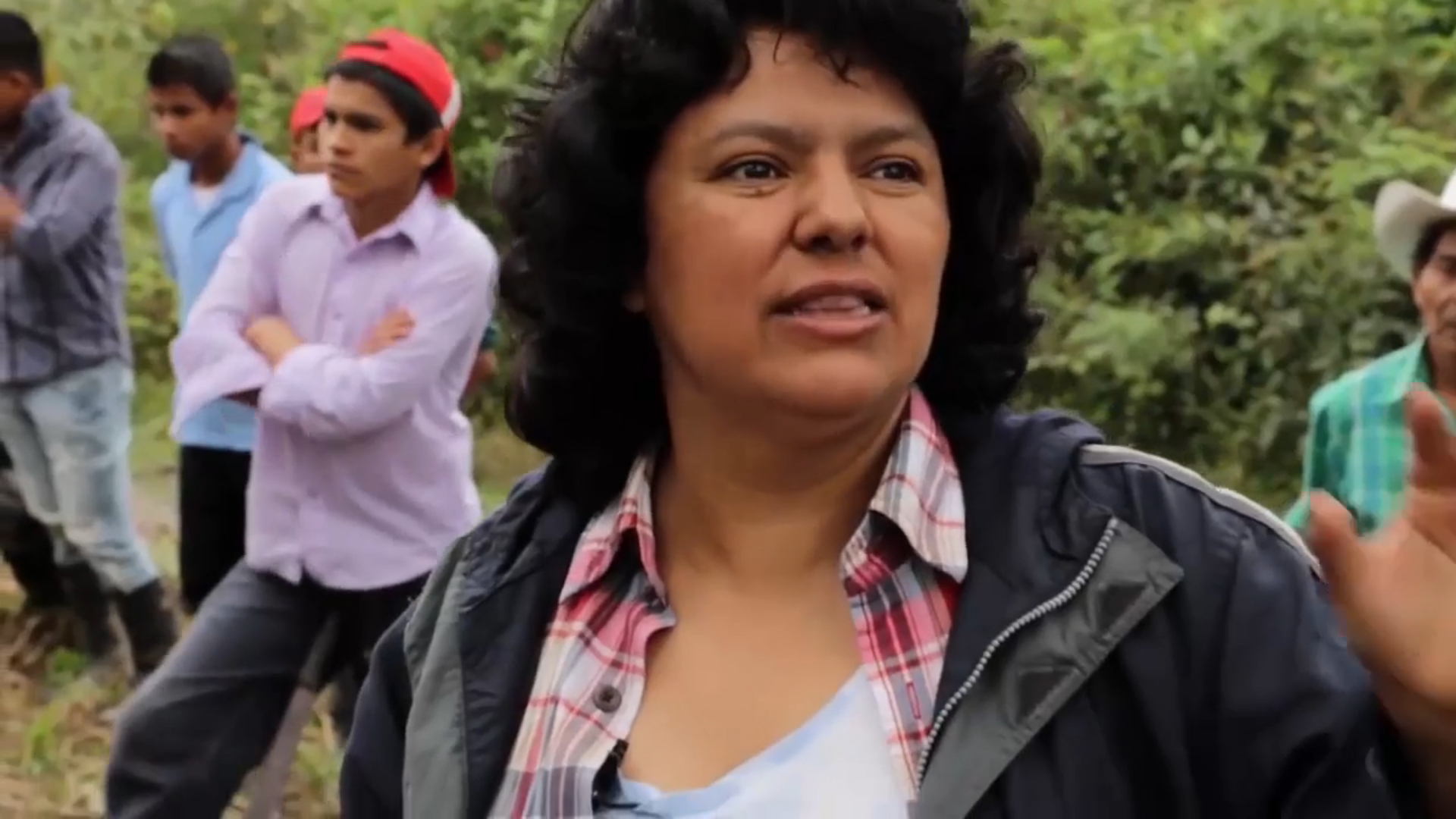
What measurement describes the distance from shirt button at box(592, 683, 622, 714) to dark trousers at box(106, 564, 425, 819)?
162 centimetres

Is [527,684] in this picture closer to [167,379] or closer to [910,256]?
[910,256]

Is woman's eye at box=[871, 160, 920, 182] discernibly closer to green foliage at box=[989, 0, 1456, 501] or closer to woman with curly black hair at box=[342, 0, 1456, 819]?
woman with curly black hair at box=[342, 0, 1456, 819]

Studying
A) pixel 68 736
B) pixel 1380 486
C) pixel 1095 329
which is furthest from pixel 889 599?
pixel 1095 329

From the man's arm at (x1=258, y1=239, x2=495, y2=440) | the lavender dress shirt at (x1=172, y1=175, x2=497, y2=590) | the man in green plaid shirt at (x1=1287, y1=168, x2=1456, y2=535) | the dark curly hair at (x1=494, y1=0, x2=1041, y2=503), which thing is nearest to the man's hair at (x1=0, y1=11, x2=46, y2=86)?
the lavender dress shirt at (x1=172, y1=175, x2=497, y2=590)

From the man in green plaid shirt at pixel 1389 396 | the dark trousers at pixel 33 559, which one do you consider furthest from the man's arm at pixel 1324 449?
the dark trousers at pixel 33 559

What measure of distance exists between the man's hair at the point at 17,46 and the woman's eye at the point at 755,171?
141 inches

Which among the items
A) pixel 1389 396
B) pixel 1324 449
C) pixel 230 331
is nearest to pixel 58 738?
pixel 230 331

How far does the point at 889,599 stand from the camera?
1515 mm

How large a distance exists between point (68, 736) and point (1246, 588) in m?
3.80

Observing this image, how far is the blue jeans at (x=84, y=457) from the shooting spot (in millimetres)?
4590

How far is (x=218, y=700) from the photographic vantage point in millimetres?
2986

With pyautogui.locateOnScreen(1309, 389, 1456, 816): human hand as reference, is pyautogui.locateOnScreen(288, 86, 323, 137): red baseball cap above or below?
below

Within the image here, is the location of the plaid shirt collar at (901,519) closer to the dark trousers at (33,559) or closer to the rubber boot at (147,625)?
the rubber boot at (147,625)

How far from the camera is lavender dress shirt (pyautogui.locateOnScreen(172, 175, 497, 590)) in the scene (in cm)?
305
